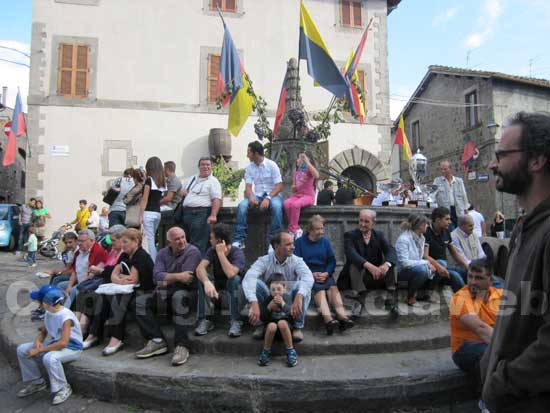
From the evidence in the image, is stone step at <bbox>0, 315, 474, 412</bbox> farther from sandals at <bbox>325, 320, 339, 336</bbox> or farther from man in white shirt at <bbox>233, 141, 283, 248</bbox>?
man in white shirt at <bbox>233, 141, 283, 248</bbox>

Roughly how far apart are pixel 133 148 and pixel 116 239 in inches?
454

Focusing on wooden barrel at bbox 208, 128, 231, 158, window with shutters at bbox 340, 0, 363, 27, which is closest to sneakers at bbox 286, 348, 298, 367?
wooden barrel at bbox 208, 128, 231, 158

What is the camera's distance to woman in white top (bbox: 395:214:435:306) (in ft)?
15.8

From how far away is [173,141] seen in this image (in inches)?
640

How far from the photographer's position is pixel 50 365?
12.3 ft

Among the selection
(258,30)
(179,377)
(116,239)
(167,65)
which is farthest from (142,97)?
(179,377)

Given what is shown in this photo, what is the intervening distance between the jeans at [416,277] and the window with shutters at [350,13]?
50.9 ft

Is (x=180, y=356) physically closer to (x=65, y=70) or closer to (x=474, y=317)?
(x=474, y=317)

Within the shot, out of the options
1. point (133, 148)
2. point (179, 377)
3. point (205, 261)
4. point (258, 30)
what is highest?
point (258, 30)

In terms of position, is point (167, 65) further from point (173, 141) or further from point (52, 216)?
point (52, 216)

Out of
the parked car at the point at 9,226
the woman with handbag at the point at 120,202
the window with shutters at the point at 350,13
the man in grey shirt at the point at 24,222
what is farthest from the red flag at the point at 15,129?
the window with shutters at the point at 350,13

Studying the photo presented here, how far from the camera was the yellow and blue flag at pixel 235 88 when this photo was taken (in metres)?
7.88

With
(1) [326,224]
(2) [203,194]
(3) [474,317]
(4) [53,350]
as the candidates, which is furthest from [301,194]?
(4) [53,350]

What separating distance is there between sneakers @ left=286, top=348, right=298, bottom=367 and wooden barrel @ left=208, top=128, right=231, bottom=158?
41.7ft
